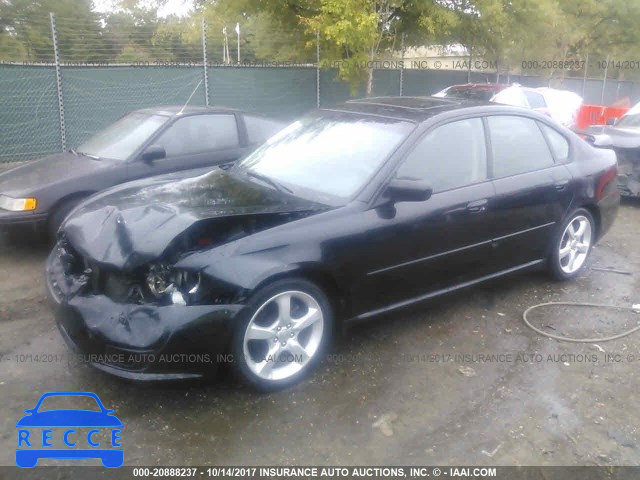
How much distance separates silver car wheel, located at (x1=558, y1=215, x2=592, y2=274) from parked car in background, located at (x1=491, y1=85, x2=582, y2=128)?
8.00 m

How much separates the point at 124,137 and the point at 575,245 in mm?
4671

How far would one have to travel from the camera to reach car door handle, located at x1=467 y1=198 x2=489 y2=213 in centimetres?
412

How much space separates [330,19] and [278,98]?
2275 millimetres

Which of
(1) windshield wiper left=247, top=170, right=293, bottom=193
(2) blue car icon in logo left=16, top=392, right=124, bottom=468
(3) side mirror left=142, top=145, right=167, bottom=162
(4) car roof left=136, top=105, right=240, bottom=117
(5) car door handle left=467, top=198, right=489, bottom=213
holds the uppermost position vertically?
(4) car roof left=136, top=105, right=240, bottom=117

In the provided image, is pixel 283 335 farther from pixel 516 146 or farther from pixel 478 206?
pixel 516 146

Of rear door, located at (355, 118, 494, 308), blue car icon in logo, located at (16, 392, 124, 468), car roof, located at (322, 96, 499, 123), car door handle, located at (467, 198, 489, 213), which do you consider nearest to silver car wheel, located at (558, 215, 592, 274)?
rear door, located at (355, 118, 494, 308)

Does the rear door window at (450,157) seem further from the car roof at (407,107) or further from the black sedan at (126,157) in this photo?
the black sedan at (126,157)

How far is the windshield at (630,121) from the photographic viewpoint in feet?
29.2

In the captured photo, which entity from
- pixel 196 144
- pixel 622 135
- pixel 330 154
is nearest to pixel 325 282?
pixel 330 154

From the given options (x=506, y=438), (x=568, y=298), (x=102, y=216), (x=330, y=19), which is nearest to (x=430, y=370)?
(x=506, y=438)

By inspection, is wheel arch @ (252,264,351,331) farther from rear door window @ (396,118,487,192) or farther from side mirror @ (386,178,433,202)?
rear door window @ (396,118,487,192)

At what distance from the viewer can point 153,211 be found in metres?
3.44

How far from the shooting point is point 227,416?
3178 mm

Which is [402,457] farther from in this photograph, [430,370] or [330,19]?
[330,19]
